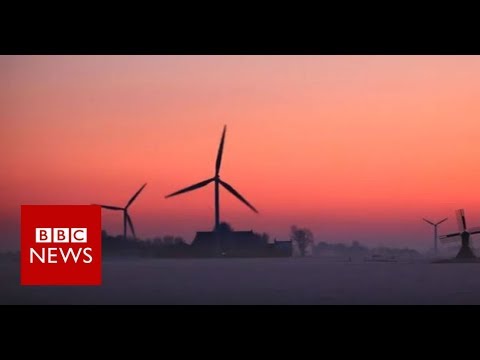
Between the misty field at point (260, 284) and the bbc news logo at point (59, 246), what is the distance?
52cm

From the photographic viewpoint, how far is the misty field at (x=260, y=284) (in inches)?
649

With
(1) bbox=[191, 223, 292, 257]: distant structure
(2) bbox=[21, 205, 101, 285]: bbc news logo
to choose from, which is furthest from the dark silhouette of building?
(2) bbox=[21, 205, 101, 285]: bbc news logo

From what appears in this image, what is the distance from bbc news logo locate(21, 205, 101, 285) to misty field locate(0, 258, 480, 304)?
1.69 feet

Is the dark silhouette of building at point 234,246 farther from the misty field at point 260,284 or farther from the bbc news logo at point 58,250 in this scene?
the bbc news logo at point 58,250

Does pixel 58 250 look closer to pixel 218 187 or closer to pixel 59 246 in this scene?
pixel 59 246

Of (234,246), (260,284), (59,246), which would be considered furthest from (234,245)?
(59,246)

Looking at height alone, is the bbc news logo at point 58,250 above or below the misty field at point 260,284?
above

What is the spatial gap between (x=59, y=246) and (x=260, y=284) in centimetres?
546

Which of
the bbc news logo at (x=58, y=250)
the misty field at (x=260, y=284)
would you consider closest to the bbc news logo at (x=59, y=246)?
the bbc news logo at (x=58, y=250)

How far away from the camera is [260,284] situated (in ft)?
62.2

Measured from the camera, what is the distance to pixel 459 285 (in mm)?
19406

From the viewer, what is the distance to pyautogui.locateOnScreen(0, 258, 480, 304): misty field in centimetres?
1648

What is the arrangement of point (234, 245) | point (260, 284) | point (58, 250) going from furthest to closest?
point (234, 245), point (260, 284), point (58, 250)
